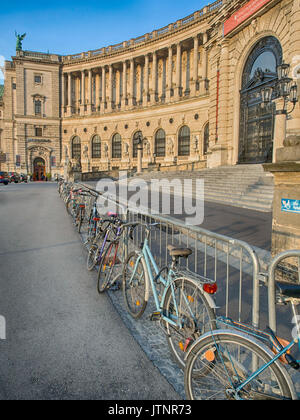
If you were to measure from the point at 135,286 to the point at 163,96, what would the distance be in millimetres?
50021

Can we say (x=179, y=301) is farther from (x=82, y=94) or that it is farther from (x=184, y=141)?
(x=82, y=94)

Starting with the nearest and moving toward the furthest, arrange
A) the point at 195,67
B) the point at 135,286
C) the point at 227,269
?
1. the point at 227,269
2. the point at 135,286
3. the point at 195,67

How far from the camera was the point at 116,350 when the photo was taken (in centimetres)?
315

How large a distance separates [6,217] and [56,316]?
9.13 metres

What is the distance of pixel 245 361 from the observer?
7.12 ft

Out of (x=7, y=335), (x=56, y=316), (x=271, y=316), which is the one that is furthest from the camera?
(x=56, y=316)

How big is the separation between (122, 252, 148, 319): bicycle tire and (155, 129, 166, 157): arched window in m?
44.2

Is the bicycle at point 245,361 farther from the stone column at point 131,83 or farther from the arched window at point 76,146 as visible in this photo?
the arched window at point 76,146

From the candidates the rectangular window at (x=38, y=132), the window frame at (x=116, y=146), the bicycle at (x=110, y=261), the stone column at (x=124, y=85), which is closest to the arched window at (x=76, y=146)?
the rectangular window at (x=38, y=132)

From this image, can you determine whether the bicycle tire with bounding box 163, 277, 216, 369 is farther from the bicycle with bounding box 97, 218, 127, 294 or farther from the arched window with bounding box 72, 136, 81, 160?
the arched window with bounding box 72, 136, 81, 160

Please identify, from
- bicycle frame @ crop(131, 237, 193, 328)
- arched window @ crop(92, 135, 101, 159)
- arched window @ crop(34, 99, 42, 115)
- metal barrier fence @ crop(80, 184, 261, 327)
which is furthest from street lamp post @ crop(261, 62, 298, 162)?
arched window @ crop(34, 99, 42, 115)

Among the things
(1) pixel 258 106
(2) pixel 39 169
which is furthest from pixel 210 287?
(2) pixel 39 169
